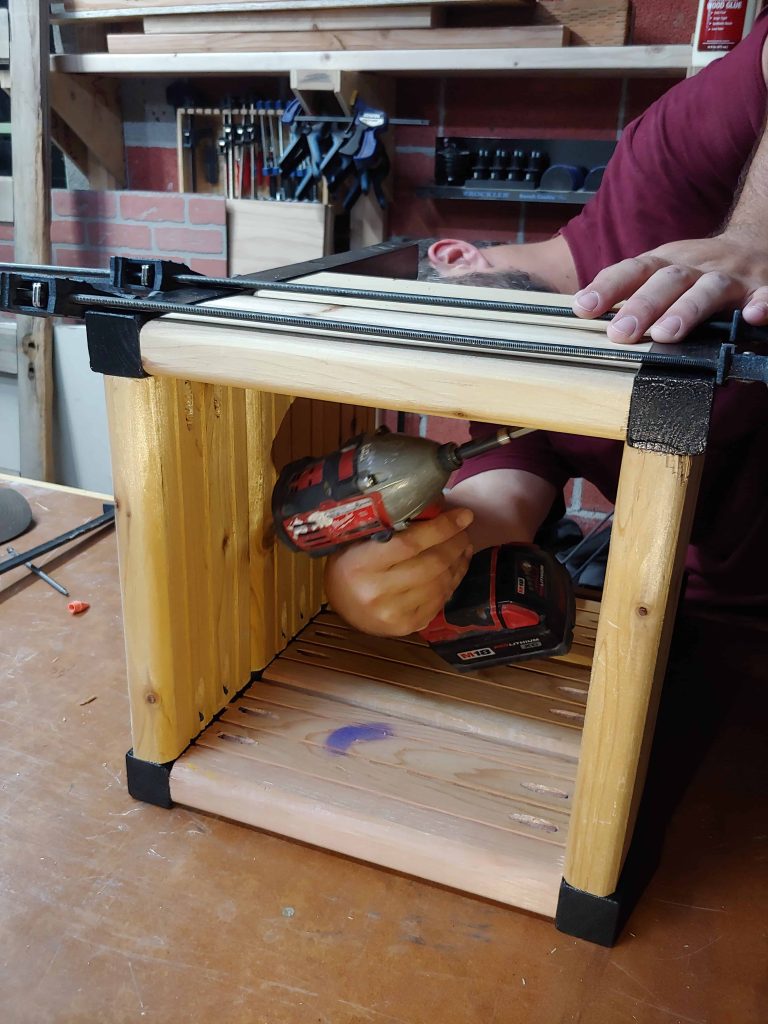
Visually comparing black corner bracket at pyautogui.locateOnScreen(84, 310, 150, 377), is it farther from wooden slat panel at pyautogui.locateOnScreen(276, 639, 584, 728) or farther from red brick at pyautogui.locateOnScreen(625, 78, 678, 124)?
red brick at pyautogui.locateOnScreen(625, 78, 678, 124)

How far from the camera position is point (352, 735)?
29.6 inches

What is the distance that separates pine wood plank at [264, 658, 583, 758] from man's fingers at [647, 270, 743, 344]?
0.38m

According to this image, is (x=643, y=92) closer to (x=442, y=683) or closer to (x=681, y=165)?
(x=681, y=165)

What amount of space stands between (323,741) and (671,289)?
0.47 metres

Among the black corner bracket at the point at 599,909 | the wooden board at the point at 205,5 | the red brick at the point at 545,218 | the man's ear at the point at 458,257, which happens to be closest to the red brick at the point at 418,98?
the wooden board at the point at 205,5

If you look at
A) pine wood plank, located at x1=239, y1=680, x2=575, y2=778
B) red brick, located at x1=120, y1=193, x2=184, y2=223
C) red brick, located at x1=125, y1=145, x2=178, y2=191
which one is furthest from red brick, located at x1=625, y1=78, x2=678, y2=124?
pine wood plank, located at x1=239, y1=680, x2=575, y2=778

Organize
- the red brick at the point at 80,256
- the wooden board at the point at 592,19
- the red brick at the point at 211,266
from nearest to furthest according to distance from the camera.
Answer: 1. the wooden board at the point at 592,19
2. the red brick at the point at 211,266
3. the red brick at the point at 80,256

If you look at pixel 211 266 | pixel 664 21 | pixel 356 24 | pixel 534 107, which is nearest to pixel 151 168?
pixel 211 266

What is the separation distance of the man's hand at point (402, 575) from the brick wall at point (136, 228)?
1.69 m

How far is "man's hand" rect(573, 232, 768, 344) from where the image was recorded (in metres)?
0.55

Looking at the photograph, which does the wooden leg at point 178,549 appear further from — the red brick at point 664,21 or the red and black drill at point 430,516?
the red brick at point 664,21

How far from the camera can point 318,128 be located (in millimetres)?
1967

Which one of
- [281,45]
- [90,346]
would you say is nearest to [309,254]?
[281,45]

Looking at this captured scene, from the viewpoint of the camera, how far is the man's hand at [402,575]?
0.75m
